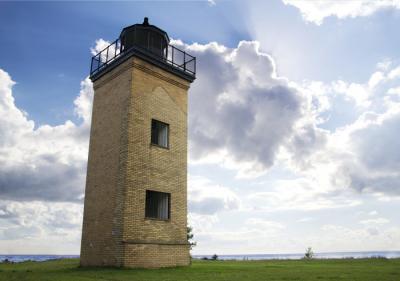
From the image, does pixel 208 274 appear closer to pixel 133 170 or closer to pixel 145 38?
pixel 133 170

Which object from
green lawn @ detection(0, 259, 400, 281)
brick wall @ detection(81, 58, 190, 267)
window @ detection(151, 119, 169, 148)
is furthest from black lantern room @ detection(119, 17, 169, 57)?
green lawn @ detection(0, 259, 400, 281)

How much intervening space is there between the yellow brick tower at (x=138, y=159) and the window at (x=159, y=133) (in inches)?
1.9

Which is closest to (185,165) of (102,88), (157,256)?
(157,256)

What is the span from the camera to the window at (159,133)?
1717 cm

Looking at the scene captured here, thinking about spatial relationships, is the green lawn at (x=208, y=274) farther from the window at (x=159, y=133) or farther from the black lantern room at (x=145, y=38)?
Result: the black lantern room at (x=145, y=38)

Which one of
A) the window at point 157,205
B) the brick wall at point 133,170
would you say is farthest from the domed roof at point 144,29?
the window at point 157,205

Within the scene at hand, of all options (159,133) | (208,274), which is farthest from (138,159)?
(208,274)

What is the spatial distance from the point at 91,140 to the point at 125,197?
4.67 m

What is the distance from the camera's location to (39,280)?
987 centimetres

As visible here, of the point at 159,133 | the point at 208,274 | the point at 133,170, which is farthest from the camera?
the point at 159,133

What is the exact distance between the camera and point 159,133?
686 inches

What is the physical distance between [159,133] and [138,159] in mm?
2369

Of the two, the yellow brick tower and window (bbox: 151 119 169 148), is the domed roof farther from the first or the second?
window (bbox: 151 119 169 148)

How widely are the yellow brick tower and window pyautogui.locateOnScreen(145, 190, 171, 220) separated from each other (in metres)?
0.04
